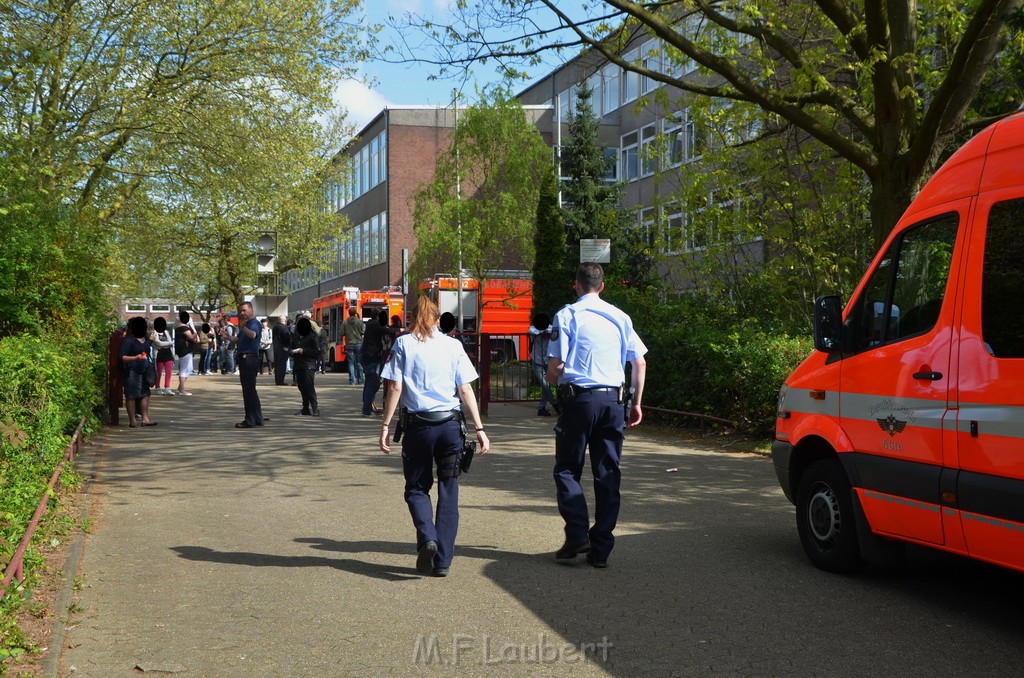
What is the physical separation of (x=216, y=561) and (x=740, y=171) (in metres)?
12.6

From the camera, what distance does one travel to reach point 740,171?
17.9m

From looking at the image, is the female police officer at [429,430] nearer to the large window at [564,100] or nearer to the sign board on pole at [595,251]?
the sign board on pole at [595,251]

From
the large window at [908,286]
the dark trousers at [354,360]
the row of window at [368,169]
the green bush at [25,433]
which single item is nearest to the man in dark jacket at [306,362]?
the green bush at [25,433]

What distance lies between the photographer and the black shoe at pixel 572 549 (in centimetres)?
720

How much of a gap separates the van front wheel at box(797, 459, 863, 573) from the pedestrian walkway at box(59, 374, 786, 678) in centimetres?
84

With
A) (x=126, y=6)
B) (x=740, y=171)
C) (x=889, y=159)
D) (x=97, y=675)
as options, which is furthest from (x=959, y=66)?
(x=126, y=6)

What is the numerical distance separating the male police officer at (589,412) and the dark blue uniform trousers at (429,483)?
662 mm

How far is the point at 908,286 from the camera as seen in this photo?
20.7 feet

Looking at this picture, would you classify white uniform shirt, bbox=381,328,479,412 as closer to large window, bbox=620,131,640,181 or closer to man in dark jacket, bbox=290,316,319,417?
man in dark jacket, bbox=290,316,319,417

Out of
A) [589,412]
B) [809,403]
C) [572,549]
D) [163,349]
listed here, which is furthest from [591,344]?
[163,349]

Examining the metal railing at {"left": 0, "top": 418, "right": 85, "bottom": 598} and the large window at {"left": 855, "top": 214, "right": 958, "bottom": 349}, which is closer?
the metal railing at {"left": 0, "top": 418, "right": 85, "bottom": 598}

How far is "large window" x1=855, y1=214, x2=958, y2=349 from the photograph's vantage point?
5.97 meters

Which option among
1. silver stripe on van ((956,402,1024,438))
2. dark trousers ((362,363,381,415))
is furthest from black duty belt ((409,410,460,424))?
dark trousers ((362,363,381,415))

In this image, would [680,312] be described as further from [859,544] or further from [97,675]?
[97,675]
